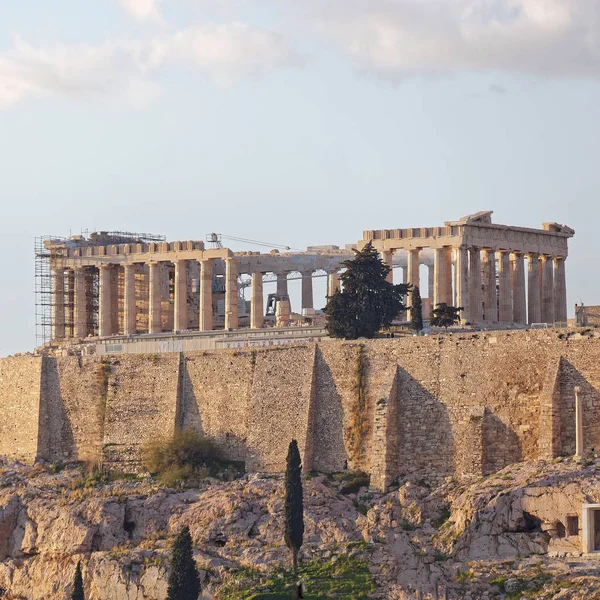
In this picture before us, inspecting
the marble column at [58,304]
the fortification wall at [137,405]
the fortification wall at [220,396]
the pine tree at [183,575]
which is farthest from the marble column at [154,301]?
the pine tree at [183,575]

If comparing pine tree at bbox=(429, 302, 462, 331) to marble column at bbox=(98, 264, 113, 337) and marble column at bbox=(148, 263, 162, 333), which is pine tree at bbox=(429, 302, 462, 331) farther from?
marble column at bbox=(98, 264, 113, 337)

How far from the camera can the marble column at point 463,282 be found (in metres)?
94.4

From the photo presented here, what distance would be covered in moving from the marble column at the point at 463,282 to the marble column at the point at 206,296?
12.5 m

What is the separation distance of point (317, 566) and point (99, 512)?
1067cm

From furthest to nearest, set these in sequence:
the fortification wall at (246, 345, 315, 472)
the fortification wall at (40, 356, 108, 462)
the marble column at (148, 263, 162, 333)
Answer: the marble column at (148, 263, 162, 333) → the fortification wall at (40, 356, 108, 462) → the fortification wall at (246, 345, 315, 472)

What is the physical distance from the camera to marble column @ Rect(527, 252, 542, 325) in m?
97.2

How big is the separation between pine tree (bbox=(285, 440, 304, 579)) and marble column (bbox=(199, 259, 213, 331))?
85.6ft

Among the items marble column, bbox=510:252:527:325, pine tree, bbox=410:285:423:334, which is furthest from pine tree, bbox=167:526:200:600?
marble column, bbox=510:252:527:325

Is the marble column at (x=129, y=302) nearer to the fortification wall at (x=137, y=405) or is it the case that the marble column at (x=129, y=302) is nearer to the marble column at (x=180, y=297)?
the marble column at (x=180, y=297)

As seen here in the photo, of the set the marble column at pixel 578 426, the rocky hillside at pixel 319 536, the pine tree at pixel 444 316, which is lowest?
the rocky hillside at pixel 319 536

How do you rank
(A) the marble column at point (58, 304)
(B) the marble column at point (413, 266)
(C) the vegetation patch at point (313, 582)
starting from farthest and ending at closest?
(A) the marble column at point (58, 304), (B) the marble column at point (413, 266), (C) the vegetation patch at point (313, 582)

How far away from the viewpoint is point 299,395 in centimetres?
8212

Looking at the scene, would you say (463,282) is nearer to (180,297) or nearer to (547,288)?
(547,288)

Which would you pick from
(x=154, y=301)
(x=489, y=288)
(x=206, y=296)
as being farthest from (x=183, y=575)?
(x=154, y=301)
